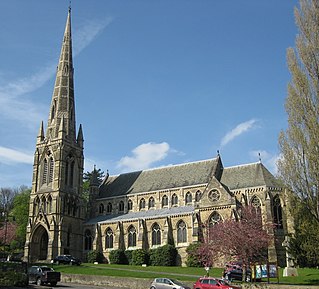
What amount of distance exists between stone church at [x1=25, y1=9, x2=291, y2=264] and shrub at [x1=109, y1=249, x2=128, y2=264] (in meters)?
1.49

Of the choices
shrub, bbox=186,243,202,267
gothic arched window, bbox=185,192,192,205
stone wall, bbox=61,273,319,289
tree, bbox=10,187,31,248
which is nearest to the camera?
stone wall, bbox=61,273,319,289

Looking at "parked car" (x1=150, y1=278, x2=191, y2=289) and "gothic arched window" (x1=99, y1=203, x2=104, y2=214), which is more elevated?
"gothic arched window" (x1=99, y1=203, x2=104, y2=214)

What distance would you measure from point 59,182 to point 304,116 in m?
41.7

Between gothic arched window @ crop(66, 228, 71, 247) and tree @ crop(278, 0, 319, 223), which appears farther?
gothic arched window @ crop(66, 228, 71, 247)

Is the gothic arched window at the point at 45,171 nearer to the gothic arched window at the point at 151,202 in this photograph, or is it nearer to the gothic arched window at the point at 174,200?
the gothic arched window at the point at 151,202

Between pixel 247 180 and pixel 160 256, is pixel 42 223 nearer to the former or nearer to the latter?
pixel 160 256

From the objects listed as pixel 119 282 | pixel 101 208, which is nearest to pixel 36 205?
pixel 101 208

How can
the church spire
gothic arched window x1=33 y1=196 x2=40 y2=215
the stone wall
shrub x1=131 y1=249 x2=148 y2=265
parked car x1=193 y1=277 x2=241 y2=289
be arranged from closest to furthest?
parked car x1=193 y1=277 x2=241 y2=289
the stone wall
shrub x1=131 y1=249 x2=148 y2=265
gothic arched window x1=33 y1=196 x2=40 y2=215
the church spire

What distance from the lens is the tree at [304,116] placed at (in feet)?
91.9

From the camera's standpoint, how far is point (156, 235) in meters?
56.4

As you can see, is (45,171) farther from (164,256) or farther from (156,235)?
(164,256)

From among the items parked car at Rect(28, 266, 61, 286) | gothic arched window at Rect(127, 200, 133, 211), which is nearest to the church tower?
gothic arched window at Rect(127, 200, 133, 211)

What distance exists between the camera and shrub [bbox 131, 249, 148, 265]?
5344 cm

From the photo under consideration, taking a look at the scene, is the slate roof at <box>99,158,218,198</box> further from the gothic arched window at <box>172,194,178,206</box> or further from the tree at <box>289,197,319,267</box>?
the tree at <box>289,197,319,267</box>
